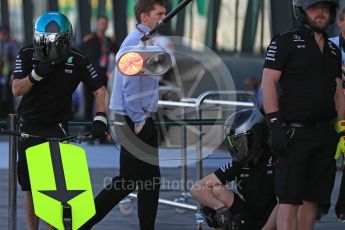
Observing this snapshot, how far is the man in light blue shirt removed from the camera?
8.58 metres

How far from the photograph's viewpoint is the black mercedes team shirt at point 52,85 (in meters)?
7.72

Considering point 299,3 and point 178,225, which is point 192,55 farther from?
point 299,3

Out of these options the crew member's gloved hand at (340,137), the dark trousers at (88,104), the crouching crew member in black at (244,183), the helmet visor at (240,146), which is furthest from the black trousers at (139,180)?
the dark trousers at (88,104)

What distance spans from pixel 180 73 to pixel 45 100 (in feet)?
32.6

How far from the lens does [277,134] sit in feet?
23.4

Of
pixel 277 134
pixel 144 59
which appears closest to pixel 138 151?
pixel 144 59

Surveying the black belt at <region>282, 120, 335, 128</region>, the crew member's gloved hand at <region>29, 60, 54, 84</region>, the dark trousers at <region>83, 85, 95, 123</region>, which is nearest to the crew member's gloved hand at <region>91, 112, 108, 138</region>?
the crew member's gloved hand at <region>29, 60, 54, 84</region>

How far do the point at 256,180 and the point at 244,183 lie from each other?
0.31 ft

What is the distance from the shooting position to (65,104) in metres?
7.86

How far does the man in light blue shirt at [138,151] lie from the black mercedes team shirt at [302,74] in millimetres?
1567

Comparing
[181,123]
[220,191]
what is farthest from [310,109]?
[181,123]

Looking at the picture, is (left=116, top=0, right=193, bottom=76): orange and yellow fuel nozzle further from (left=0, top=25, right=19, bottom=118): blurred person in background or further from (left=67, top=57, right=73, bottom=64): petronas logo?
(left=0, top=25, right=19, bottom=118): blurred person in background

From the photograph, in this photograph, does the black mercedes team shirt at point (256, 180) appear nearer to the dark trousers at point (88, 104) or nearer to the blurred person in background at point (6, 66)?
the dark trousers at point (88, 104)

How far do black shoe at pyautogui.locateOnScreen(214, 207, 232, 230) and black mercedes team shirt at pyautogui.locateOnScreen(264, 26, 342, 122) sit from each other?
93 centimetres
